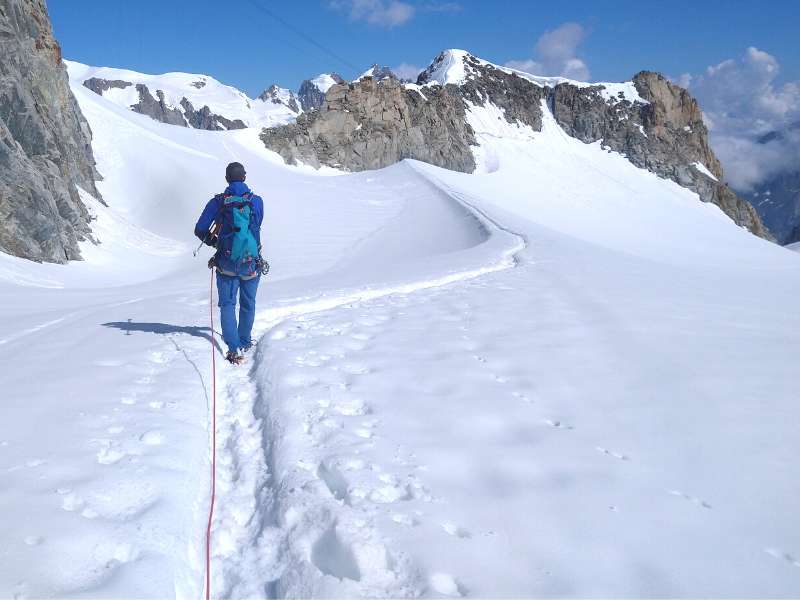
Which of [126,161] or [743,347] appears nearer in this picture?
[743,347]

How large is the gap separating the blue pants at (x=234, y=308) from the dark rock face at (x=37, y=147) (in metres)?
11.3

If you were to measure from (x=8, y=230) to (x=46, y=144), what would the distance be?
6.43 m

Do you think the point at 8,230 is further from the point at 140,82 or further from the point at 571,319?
the point at 140,82

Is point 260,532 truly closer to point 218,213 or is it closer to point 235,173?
point 218,213

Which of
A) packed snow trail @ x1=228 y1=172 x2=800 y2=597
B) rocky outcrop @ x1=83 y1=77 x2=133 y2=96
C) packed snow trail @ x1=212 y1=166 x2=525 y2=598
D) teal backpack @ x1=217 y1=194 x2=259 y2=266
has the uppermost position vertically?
rocky outcrop @ x1=83 y1=77 x2=133 y2=96

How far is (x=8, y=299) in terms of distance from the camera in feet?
33.1

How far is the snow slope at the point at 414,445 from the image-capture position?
2.74m

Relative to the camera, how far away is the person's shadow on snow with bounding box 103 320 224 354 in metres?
6.76

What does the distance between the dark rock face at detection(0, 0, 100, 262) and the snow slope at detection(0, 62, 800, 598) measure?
6.77m

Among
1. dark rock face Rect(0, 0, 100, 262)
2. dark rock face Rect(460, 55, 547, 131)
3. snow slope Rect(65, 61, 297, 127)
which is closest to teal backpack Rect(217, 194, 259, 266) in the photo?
dark rock face Rect(0, 0, 100, 262)

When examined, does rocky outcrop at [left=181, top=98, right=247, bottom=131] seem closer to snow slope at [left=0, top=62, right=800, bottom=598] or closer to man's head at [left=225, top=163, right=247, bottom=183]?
snow slope at [left=0, top=62, right=800, bottom=598]

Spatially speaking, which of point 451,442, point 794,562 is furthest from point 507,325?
point 794,562

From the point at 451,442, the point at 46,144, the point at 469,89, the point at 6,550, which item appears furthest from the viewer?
the point at 469,89

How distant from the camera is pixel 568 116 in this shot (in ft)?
306
